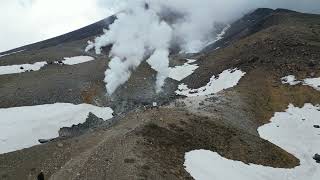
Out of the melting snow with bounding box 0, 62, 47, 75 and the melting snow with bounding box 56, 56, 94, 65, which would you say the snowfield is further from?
the melting snow with bounding box 56, 56, 94, 65

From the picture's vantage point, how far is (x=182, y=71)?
9631cm

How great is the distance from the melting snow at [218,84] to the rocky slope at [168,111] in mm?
1791

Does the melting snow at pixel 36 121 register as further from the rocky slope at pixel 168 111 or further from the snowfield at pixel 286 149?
the snowfield at pixel 286 149

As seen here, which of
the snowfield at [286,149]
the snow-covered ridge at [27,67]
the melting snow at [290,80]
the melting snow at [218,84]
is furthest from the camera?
the snow-covered ridge at [27,67]

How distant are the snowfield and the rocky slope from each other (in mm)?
1080

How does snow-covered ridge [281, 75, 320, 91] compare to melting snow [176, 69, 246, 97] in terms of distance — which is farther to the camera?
melting snow [176, 69, 246, 97]

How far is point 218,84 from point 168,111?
2935 cm

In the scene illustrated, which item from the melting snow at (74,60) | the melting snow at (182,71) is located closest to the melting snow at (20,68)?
the melting snow at (74,60)

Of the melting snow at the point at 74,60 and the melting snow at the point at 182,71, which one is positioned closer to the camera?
the melting snow at the point at 182,71

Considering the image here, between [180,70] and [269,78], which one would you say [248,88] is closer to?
[269,78]

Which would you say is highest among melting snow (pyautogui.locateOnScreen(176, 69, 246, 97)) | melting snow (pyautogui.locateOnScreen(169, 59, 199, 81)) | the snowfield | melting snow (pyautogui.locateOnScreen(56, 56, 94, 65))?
melting snow (pyautogui.locateOnScreen(56, 56, 94, 65))

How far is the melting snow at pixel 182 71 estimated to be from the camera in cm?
9178

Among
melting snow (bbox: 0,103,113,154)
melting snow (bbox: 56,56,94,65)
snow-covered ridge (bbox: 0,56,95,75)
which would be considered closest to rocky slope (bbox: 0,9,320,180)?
melting snow (bbox: 0,103,113,154)

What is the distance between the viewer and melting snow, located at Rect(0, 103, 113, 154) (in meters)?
50.5
